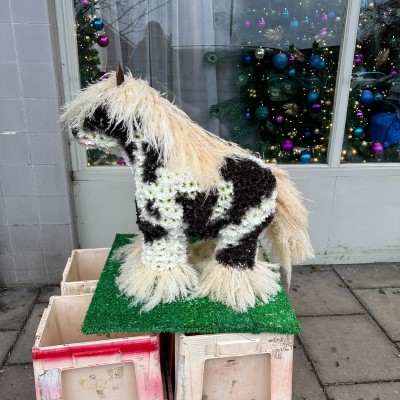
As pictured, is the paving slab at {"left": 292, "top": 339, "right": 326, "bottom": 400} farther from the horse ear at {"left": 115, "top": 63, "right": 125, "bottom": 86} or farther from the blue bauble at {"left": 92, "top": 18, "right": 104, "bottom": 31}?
the blue bauble at {"left": 92, "top": 18, "right": 104, "bottom": 31}

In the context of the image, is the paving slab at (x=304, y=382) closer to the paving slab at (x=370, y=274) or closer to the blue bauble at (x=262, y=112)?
the paving slab at (x=370, y=274)

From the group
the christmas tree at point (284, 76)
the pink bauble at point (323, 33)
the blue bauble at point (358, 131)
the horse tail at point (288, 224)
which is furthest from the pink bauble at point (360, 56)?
the horse tail at point (288, 224)

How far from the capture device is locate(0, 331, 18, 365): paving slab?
7.39ft

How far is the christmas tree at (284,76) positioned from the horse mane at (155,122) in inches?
55.9

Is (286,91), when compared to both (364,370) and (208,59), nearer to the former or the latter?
(208,59)

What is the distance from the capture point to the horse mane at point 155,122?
151 centimetres

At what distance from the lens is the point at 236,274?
5.63ft

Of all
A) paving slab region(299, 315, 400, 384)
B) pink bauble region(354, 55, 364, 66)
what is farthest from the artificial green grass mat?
pink bauble region(354, 55, 364, 66)

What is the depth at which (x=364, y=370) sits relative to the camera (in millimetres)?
2162

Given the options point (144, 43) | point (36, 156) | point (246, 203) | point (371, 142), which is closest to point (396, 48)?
point (371, 142)

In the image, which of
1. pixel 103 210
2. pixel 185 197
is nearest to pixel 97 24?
pixel 103 210

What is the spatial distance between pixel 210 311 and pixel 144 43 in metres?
1.93

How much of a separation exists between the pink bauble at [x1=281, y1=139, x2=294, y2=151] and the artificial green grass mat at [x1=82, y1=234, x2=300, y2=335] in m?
1.49

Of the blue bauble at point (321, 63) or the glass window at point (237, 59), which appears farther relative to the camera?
the blue bauble at point (321, 63)
